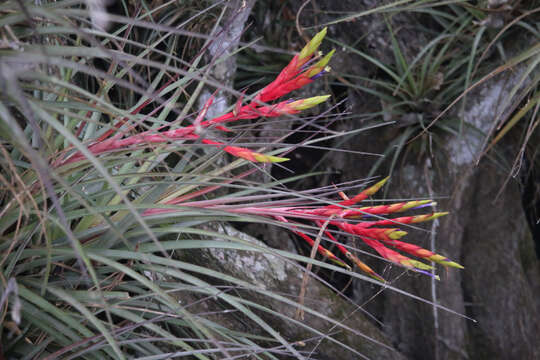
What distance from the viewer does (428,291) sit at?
1826 millimetres

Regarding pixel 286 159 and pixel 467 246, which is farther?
pixel 467 246

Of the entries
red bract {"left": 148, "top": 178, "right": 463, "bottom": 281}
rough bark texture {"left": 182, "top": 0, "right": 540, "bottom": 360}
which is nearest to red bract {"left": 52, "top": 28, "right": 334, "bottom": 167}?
red bract {"left": 148, "top": 178, "right": 463, "bottom": 281}

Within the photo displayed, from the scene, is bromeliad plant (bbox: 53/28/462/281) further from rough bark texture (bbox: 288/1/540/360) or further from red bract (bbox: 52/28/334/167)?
rough bark texture (bbox: 288/1/540/360)

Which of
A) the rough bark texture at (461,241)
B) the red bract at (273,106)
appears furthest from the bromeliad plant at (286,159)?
the rough bark texture at (461,241)

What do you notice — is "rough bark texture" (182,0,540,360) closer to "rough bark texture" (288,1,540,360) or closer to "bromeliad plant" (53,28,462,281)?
"rough bark texture" (288,1,540,360)

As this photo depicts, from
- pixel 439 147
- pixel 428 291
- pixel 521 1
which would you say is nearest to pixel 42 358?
pixel 428 291

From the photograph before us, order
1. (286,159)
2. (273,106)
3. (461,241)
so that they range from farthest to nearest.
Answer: (461,241), (286,159), (273,106)

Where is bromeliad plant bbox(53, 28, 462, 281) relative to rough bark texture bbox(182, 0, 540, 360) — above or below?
above

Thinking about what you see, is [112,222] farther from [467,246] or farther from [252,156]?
[467,246]

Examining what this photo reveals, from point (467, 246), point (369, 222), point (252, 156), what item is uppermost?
point (252, 156)

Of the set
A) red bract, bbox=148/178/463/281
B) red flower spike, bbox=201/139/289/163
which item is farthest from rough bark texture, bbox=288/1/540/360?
red flower spike, bbox=201/139/289/163

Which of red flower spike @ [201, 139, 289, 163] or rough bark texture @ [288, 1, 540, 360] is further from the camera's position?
rough bark texture @ [288, 1, 540, 360]

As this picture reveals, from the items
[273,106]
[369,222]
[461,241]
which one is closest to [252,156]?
[273,106]

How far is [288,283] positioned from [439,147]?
0.88 metres
